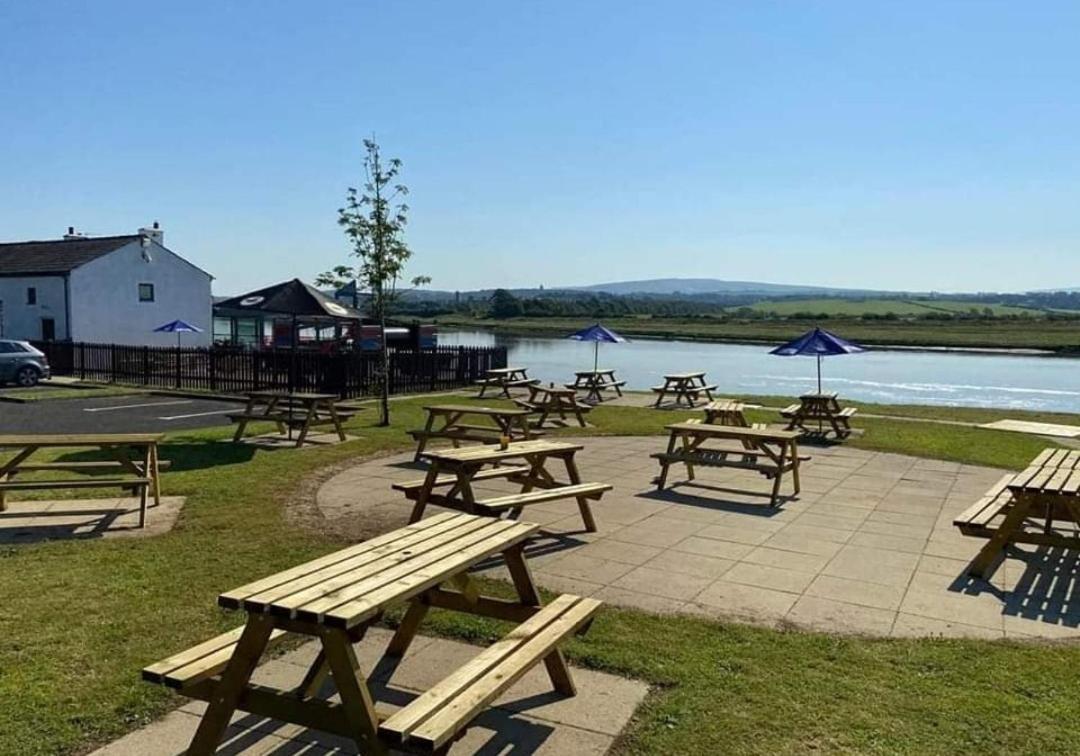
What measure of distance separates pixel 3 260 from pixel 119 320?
21.1 ft

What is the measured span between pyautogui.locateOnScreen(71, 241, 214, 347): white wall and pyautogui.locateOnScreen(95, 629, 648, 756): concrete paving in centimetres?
3140

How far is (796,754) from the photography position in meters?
3.39

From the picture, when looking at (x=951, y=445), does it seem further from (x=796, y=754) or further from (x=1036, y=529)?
(x=796, y=754)

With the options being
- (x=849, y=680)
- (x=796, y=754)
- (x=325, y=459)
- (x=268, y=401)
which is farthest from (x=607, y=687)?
(x=268, y=401)

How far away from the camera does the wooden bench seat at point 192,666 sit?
2.97 meters

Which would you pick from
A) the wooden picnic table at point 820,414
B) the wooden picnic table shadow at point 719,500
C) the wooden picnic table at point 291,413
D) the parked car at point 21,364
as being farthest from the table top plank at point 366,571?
the parked car at point 21,364

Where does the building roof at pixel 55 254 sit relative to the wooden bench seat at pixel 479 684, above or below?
above

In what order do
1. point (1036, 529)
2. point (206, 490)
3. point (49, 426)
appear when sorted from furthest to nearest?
point (49, 426), point (206, 490), point (1036, 529)

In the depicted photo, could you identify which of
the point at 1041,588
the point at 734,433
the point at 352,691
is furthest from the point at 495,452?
the point at 352,691

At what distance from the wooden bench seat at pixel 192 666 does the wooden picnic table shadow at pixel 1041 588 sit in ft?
15.4

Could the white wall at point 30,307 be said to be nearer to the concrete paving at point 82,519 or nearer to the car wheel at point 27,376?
the car wheel at point 27,376

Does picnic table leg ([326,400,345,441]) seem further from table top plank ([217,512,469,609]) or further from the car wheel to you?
the car wheel

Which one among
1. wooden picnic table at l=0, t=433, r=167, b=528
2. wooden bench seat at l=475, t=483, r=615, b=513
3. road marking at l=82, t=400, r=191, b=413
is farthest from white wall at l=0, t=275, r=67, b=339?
wooden bench seat at l=475, t=483, r=615, b=513

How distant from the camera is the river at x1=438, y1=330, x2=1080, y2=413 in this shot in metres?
26.8
